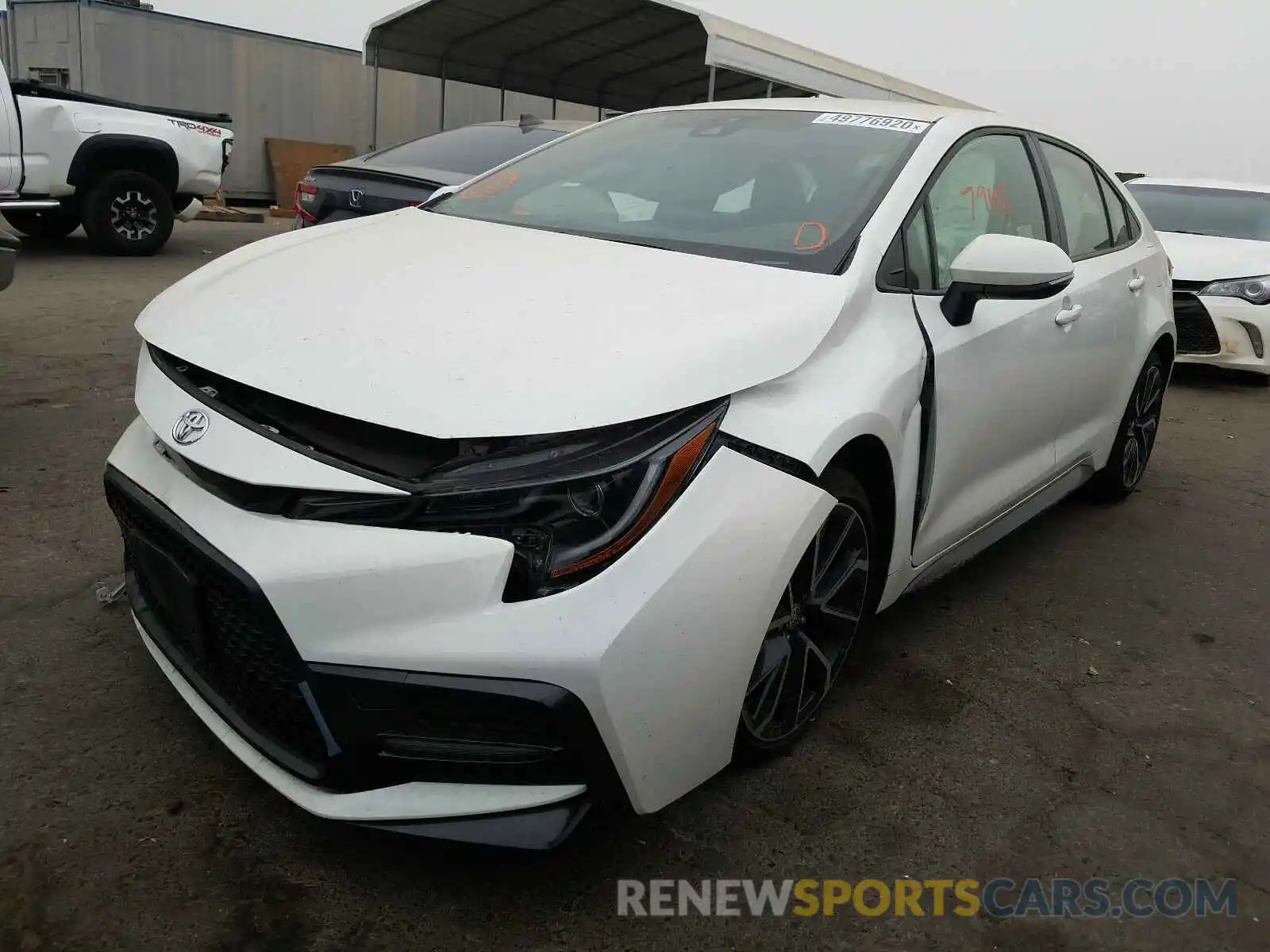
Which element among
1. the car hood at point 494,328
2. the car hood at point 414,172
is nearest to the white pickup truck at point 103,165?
the car hood at point 414,172

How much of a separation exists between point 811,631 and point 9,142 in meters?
8.70

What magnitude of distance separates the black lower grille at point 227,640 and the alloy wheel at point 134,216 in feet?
28.2

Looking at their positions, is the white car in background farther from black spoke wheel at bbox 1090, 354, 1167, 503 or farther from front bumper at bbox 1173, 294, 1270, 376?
black spoke wheel at bbox 1090, 354, 1167, 503

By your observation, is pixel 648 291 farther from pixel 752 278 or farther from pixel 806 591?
pixel 806 591

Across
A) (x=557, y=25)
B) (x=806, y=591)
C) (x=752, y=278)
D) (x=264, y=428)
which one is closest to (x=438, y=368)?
(x=264, y=428)

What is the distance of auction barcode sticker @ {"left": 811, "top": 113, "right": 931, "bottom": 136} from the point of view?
9.64 ft

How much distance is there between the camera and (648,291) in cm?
219

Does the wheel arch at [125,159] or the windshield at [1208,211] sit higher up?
the windshield at [1208,211]

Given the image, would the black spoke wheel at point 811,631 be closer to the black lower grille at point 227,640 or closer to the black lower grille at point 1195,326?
the black lower grille at point 227,640

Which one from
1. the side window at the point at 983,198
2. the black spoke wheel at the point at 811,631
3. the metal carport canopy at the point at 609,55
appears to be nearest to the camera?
the black spoke wheel at the point at 811,631

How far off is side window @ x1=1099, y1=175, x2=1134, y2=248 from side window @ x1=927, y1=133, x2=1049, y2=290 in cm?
75

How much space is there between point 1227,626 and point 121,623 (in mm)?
3341

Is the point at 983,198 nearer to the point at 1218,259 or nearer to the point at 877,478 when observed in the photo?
the point at 877,478

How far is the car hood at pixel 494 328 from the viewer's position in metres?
1.80
